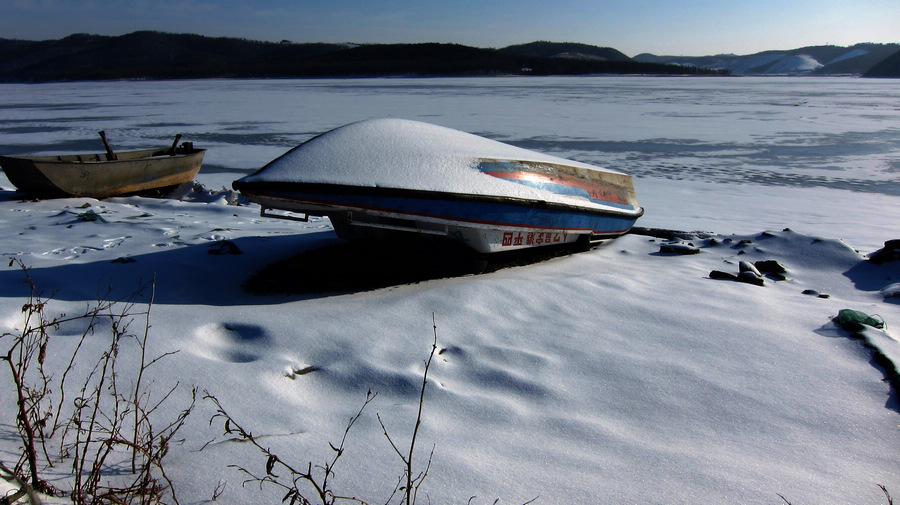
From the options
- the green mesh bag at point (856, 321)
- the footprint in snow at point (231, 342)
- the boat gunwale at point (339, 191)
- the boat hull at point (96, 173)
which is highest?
the boat gunwale at point (339, 191)

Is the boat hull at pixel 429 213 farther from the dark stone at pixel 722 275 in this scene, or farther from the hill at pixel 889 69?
the hill at pixel 889 69

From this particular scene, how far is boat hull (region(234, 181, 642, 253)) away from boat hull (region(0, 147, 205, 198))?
4.28 m

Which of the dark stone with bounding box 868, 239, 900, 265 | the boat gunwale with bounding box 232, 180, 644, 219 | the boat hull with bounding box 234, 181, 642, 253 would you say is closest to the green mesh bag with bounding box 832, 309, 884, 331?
the dark stone with bounding box 868, 239, 900, 265

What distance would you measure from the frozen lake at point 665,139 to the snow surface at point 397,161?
3268 millimetres

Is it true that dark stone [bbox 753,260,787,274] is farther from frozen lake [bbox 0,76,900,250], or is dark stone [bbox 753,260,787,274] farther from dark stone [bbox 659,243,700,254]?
frozen lake [bbox 0,76,900,250]

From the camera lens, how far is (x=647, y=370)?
283 cm

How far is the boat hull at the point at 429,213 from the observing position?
11.8 feet

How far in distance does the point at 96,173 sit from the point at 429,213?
5.17 meters

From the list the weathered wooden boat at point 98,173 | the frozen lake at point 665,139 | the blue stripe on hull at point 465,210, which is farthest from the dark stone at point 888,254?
the weathered wooden boat at point 98,173

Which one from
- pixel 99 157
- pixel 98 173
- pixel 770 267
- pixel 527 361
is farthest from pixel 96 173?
pixel 770 267

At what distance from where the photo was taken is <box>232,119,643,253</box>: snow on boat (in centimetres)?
363

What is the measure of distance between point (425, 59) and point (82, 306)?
290 feet

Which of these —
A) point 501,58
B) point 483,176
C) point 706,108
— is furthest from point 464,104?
point 501,58

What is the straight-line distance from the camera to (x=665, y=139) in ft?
45.3
